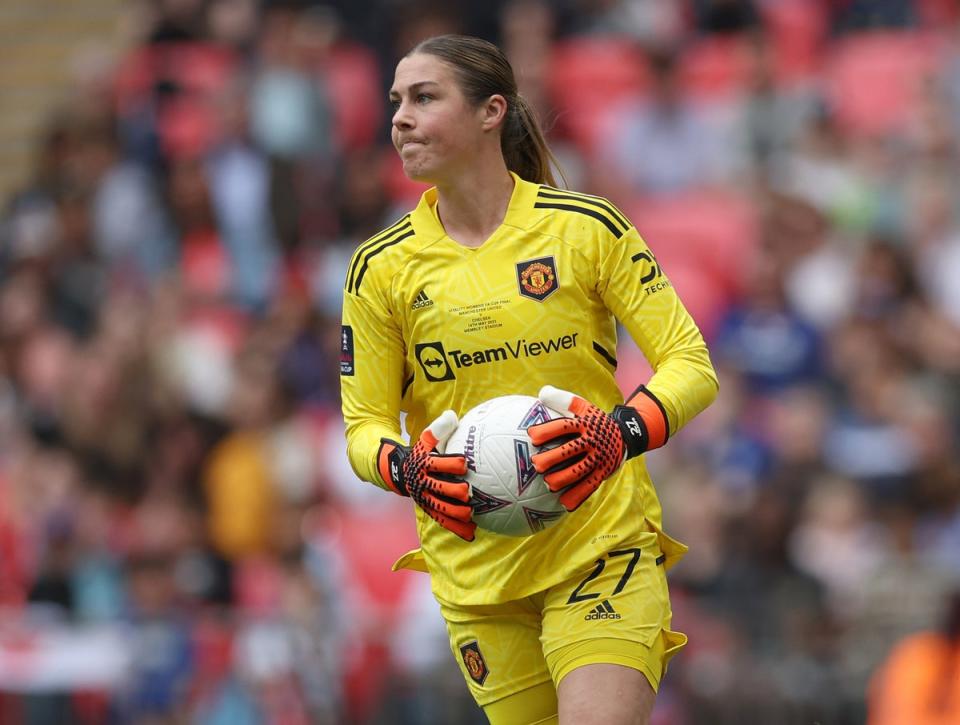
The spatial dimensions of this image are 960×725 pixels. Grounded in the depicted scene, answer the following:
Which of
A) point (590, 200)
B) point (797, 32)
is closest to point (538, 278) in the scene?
point (590, 200)

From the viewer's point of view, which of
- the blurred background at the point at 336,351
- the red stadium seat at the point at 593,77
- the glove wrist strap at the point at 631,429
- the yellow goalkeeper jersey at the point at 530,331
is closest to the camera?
the glove wrist strap at the point at 631,429

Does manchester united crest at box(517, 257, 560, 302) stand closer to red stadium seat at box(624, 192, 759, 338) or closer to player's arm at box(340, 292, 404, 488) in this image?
player's arm at box(340, 292, 404, 488)

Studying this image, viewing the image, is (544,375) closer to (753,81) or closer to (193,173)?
(753,81)

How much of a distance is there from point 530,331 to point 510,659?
93 cm

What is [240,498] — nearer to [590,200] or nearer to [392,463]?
[392,463]

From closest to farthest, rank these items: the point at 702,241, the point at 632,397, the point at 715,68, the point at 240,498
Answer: the point at 632,397, the point at 240,498, the point at 702,241, the point at 715,68

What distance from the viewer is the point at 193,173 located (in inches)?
518

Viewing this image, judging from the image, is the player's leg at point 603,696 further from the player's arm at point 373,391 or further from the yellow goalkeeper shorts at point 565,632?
the player's arm at point 373,391

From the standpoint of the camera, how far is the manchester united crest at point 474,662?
5094 mm

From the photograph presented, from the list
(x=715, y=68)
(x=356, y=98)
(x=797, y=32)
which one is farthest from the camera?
(x=356, y=98)

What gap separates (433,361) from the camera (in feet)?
16.5

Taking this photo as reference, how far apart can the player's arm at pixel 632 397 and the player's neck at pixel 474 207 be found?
0.35 m

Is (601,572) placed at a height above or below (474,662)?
above

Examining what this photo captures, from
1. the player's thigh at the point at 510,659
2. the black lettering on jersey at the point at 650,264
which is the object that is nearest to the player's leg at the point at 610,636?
the player's thigh at the point at 510,659
